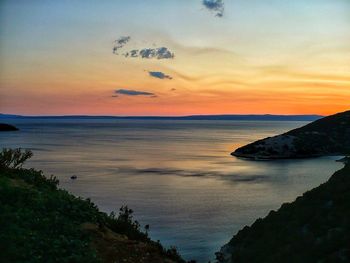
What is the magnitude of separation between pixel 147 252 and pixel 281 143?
114 metres

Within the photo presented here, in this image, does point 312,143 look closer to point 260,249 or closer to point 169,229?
point 169,229

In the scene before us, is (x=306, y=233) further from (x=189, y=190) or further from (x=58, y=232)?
(x=189, y=190)

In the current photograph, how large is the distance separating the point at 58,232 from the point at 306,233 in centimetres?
1128

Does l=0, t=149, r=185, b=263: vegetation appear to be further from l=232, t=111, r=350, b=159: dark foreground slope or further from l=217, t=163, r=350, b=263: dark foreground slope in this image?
l=232, t=111, r=350, b=159: dark foreground slope

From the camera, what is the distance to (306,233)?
1848cm

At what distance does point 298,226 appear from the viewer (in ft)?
64.8

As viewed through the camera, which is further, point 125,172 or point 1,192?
point 125,172

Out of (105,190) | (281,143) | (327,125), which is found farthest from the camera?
(327,125)

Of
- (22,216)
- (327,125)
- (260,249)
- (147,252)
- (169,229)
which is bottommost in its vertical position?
(169,229)

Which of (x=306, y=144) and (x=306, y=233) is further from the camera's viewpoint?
(x=306, y=144)

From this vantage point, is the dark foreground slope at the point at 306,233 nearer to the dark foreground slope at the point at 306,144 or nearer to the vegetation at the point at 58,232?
the vegetation at the point at 58,232

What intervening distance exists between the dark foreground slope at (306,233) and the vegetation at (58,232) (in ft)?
18.5

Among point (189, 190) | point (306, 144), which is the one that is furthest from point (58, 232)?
point (306, 144)

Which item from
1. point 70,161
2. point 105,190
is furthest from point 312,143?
point 105,190
